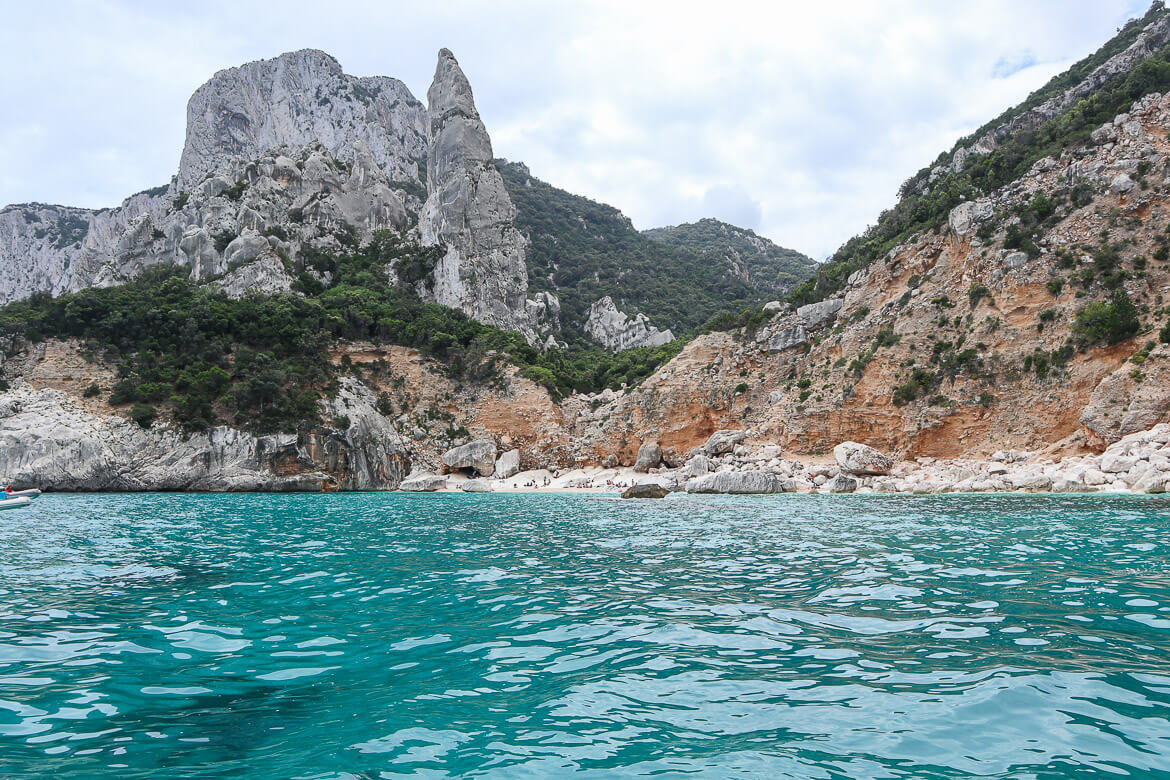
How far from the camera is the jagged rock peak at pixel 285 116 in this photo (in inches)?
4166

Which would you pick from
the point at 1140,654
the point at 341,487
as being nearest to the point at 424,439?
the point at 341,487

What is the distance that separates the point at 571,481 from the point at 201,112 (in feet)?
346

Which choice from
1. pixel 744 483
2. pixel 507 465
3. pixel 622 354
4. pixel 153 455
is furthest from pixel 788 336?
pixel 153 455

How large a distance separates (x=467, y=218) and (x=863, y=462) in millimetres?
53383

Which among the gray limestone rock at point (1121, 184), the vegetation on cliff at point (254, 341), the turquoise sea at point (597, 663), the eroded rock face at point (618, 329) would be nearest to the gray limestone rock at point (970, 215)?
the gray limestone rock at point (1121, 184)

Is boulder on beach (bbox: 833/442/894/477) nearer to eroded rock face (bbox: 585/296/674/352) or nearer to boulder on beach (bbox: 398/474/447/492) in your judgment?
boulder on beach (bbox: 398/474/447/492)

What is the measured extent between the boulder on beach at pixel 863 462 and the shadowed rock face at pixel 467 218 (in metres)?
42.4

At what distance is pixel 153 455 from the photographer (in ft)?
136

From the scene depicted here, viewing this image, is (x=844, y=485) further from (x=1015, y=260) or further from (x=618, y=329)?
(x=618, y=329)

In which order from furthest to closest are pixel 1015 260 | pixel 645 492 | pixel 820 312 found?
1. pixel 820 312
2. pixel 1015 260
3. pixel 645 492

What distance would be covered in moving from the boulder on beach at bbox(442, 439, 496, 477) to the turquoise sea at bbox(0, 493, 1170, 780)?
127 feet

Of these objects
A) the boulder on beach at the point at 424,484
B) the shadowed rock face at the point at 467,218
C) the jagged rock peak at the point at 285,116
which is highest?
the jagged rock peak at the point at 285,116

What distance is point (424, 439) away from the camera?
52.7 meters

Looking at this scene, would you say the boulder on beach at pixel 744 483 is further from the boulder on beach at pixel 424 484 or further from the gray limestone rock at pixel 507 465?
the boulder on beach at pixel 424 484
